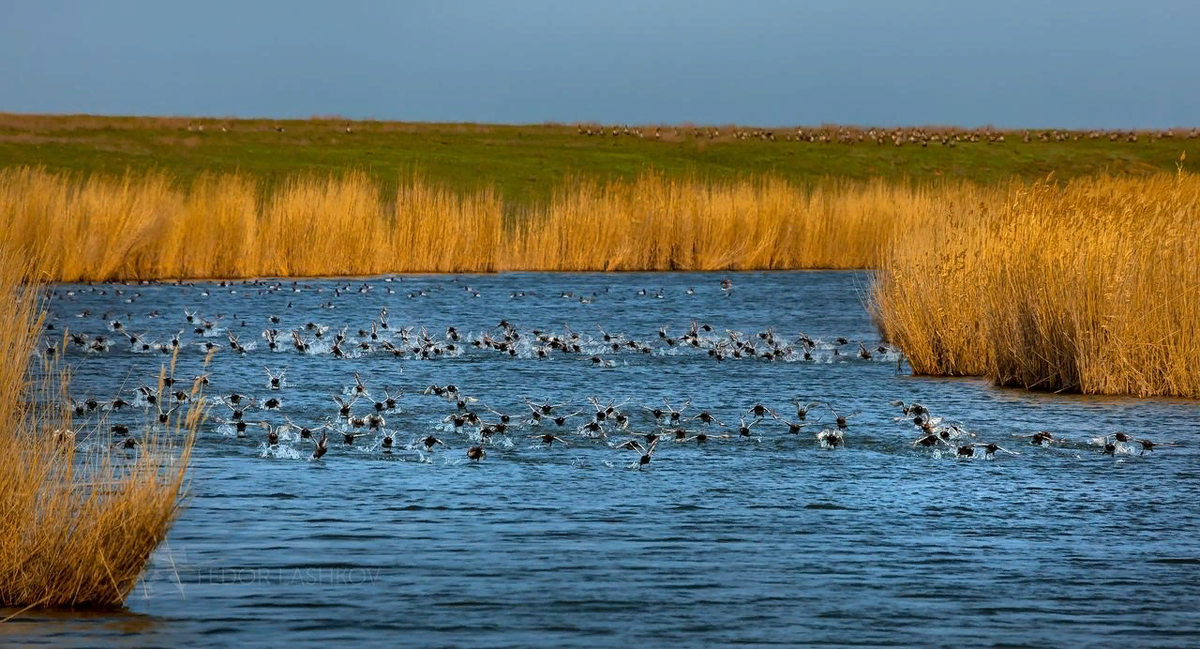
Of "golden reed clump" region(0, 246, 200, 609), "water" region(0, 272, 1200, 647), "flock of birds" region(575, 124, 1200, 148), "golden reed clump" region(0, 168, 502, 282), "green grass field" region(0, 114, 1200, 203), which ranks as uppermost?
"flock of birds" region(575, 124, 1200, 148)

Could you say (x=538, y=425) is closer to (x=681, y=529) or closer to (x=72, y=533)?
(x=681, y=529)

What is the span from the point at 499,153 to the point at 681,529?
53207 millimetres

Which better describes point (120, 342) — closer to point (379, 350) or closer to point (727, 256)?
point (379, 350)

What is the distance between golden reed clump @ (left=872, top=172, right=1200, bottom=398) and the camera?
1294 centimetres

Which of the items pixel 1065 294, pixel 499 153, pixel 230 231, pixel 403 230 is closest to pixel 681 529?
pixel 1065 294

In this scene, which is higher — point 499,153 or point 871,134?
point 871,134

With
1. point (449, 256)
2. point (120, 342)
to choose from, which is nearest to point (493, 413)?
point (120, 342)

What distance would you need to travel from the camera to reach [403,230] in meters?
29.5

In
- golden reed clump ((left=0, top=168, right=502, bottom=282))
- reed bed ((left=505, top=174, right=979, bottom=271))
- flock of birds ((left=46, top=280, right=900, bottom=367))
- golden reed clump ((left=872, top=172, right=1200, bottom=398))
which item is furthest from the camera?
reed bed ((left=505, top=174, right=979, bottom=271))

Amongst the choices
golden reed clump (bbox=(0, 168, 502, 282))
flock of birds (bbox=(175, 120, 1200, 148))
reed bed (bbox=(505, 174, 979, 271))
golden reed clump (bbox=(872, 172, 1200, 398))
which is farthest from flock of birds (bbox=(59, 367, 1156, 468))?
flock of birds (bbox=(175, 120, 1200, 148))

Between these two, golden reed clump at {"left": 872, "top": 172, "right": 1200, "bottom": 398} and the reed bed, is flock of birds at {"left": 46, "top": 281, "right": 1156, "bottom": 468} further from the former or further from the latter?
the reed bed

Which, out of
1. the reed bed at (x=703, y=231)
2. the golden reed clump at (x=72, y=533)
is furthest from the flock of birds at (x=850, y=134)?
the golden reed clump at (x=72, y=533)

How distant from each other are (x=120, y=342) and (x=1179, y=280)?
1078 centimetres

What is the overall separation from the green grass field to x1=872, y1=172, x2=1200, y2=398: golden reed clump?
114 feet
